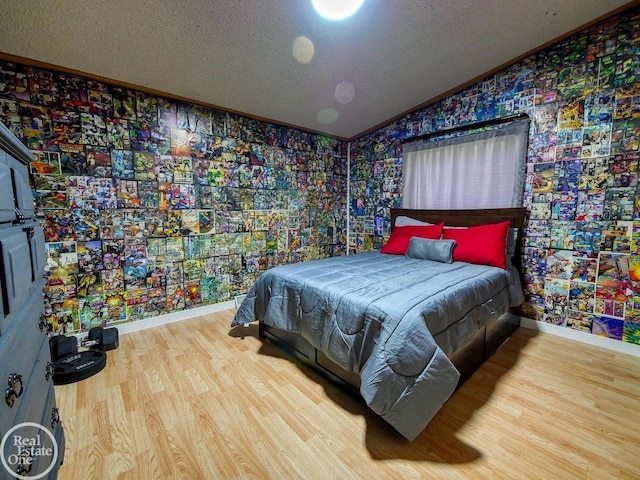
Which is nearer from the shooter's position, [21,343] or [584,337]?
[21,343]

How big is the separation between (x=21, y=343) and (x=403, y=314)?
1424mm

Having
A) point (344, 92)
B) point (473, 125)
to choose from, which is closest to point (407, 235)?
point (473, 125)

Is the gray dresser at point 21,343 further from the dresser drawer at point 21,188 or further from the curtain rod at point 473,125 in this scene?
the curtain rod at point 473,125

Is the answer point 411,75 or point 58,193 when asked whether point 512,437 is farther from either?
point 58,193

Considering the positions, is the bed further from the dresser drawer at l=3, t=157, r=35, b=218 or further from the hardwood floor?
the dresser drawer at l=3, t=157, r=35, b=218

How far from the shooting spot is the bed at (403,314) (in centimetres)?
130

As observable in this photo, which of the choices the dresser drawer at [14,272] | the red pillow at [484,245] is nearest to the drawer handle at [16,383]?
the dresser drawer at [14,272]

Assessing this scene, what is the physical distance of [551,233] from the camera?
254 centimetres

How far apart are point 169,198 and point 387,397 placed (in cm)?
256

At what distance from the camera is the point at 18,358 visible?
766mm

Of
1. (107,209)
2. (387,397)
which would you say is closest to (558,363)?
(387,397)

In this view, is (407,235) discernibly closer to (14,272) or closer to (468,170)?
(468,170)

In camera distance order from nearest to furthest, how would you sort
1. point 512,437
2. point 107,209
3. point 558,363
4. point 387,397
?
point 387,397 < point 512,437 < point 558,363 < point 107,209

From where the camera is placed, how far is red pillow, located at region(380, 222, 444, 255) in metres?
3.00
